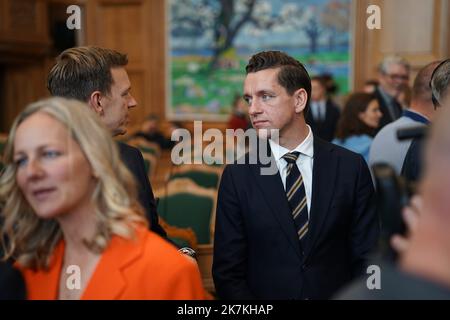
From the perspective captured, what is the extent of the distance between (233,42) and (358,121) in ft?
22.3

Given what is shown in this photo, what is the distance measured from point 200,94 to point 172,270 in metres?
9.55

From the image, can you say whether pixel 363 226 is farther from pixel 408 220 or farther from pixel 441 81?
pixel 408 220

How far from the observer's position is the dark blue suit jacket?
219cm

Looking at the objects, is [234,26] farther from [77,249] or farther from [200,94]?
[77,249]

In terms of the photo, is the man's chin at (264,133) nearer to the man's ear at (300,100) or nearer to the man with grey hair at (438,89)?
the man's ear at (300,100)

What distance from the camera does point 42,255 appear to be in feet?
5.32

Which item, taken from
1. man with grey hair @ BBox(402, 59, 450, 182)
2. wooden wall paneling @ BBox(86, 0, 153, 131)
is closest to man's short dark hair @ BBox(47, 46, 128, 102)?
man with grey hair @ BBox(402, 59, 450, 182)

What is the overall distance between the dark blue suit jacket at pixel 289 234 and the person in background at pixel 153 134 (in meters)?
7.13

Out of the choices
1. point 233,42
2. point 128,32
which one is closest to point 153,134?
point 233,42

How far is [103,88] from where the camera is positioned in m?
2.34

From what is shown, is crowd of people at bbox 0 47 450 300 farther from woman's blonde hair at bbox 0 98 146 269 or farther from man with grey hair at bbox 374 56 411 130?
man with grey hair at bbox 374 56 411 130
